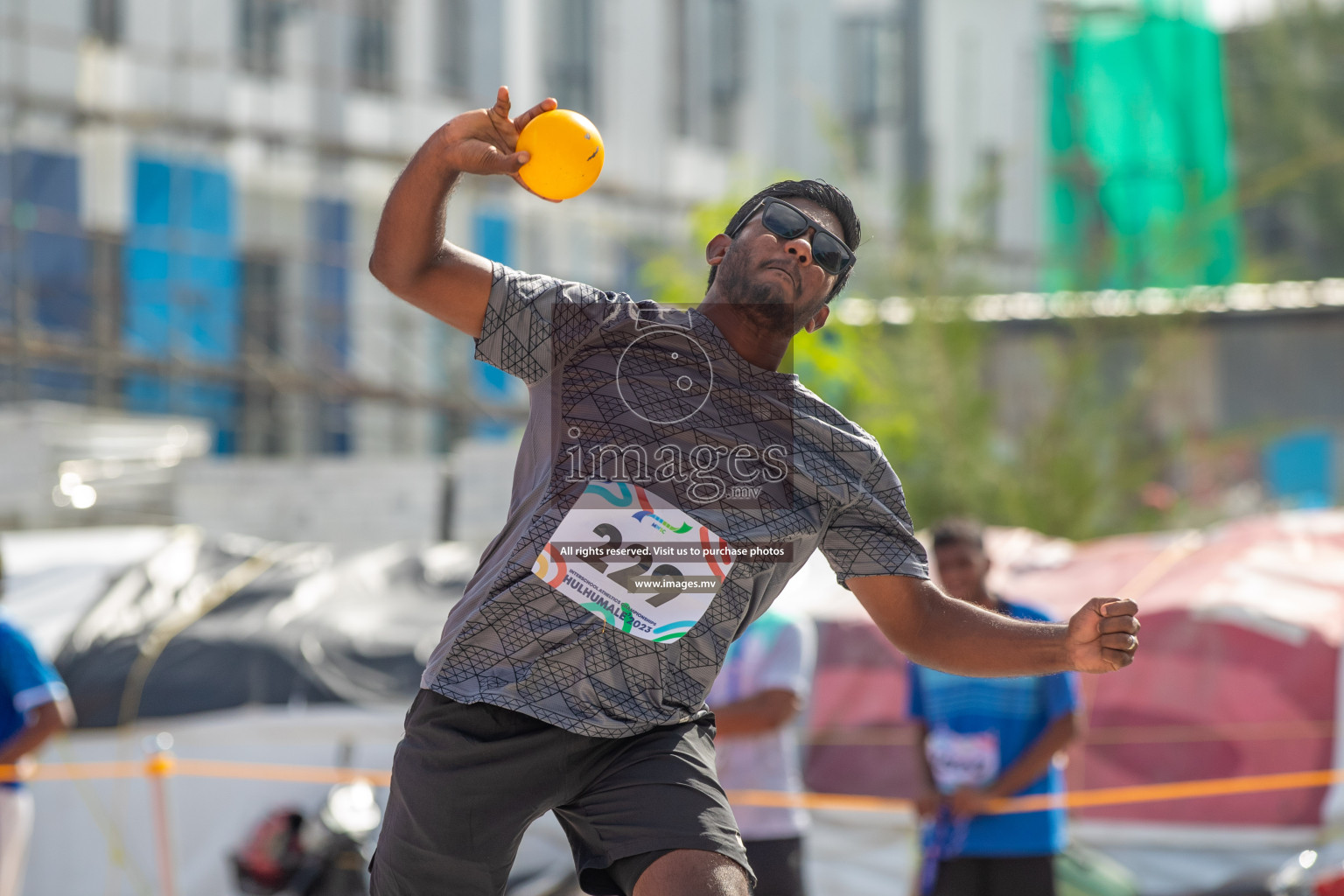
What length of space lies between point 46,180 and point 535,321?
13.7m

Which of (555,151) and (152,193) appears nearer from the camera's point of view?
(555,151)

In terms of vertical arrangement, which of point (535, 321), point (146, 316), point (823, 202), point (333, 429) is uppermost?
point (146, 316)

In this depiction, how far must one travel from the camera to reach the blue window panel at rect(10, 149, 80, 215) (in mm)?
14086

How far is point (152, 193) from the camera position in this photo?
15125 mm

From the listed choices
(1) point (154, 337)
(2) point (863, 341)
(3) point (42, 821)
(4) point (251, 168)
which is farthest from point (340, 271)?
(3) point (42, 821)

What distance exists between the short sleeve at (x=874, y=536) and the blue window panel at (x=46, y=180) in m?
13.6

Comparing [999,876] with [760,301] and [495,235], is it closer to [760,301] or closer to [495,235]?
[760,301]

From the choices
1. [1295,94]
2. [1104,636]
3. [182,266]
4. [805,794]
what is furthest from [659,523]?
[1295,94]

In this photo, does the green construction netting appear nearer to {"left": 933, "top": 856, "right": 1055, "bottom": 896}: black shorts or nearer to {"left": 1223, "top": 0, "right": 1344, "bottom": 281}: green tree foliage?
{"left": 933, "top": 856, "right": 1055, "bottom": 896}: black shorts

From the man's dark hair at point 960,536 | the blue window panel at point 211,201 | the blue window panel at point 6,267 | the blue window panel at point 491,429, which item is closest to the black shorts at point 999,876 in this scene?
the man's dark hair at point 960,536

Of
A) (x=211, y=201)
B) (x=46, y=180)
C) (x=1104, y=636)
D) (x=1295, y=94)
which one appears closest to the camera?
(x=1104, y=636)

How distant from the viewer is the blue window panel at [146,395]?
14539mm

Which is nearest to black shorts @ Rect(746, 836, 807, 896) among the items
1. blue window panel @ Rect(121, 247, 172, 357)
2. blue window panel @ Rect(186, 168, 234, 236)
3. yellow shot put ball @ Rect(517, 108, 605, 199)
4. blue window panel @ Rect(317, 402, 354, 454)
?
yellow shot put ball @ Rect(517, 108, 605, 199)

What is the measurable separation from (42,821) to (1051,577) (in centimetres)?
516
